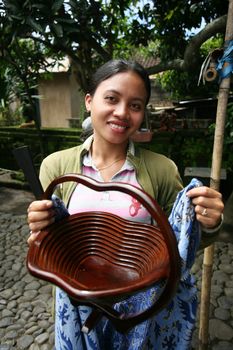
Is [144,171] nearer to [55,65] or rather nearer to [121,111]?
[121,111]

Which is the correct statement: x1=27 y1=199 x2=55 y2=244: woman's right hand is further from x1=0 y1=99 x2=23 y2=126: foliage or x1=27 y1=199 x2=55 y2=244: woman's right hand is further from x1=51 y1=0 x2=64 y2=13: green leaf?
x1=0 y1=99 x2=23 y2=126: foliage

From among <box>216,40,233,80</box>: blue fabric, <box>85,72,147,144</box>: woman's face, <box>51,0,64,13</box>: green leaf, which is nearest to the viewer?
<box>85,72,147,144</box>: woman's face

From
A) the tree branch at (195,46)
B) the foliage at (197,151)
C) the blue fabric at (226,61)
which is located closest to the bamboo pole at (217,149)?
the blue fabric at (226,61)

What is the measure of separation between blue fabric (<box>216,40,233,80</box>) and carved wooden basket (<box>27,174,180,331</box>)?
1020 millimetres

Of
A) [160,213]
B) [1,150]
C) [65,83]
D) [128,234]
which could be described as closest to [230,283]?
[128,234]

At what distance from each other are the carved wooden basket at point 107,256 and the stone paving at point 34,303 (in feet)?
5.31

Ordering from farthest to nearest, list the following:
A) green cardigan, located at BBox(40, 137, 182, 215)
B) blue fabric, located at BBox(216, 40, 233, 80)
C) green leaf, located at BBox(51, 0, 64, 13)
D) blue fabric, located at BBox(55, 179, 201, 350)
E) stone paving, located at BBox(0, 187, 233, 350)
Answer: green leaf, located at BBox(51, 0, 64, 13) < stone paving, located at BBox(0, 187, 233, 350) < blue fabric, located at BBox(216, 40, 233, 80) < green cardigan, located at BBox(40, 137, 182, 215) < blue fabric, located at BBox(55, 179, 201, 350)

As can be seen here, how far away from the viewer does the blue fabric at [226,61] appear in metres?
1.59

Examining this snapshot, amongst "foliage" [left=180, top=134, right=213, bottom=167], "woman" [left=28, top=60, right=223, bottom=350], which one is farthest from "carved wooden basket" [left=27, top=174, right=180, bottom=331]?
"foliage" [left=180, top=134, right=213, bottom=167]

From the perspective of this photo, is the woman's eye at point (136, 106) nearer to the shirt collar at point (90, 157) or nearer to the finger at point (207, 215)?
the shirt collar at point (90, 157)

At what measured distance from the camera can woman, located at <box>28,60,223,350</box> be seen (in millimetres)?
1168

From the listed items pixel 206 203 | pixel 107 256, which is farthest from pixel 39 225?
pixel 206 203

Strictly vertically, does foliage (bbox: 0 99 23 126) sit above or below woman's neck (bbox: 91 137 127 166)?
below

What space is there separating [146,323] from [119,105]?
0.80 m
